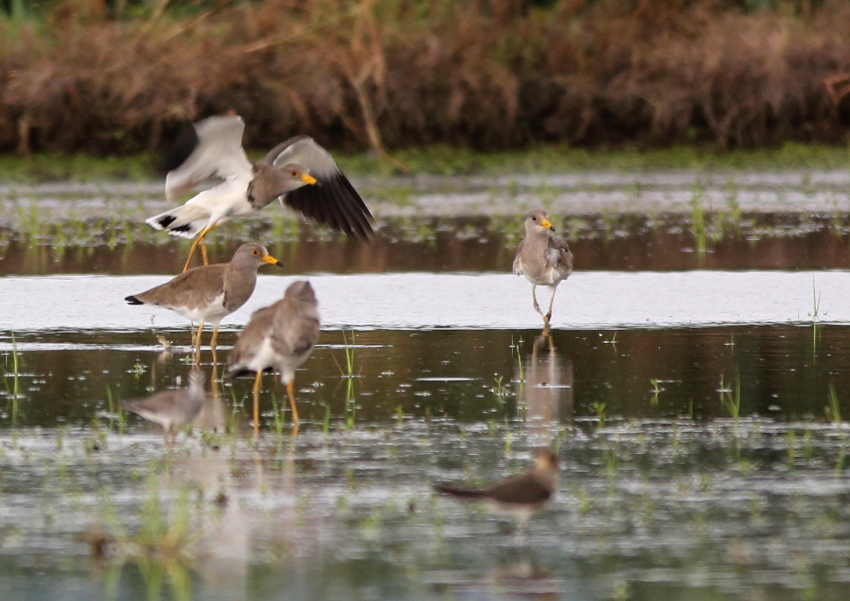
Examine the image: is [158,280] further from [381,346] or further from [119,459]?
[119,459]

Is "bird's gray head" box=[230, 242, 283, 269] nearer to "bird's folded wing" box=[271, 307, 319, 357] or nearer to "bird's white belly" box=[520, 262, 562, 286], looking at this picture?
"bird's folded wing" box=[271, 307, 319, 357]

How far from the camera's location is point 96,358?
926 centimetres

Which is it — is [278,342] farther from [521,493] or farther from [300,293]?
[521,493]

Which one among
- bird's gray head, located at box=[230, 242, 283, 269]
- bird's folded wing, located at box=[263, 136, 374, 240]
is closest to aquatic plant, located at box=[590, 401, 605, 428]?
bird's gray head, located at box=[230, 242, 283, 269]

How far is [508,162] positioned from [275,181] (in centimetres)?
1045

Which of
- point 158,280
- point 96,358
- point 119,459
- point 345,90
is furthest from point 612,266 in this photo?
point 345,90

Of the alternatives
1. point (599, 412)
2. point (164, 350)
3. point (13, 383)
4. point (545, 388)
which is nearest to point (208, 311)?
point (164, 350)

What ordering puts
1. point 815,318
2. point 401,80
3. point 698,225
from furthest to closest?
1. point 401,80
2. point 698,225
3. point 815,318

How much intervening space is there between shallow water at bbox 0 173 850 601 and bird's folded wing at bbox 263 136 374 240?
46cm

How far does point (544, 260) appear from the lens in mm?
10719

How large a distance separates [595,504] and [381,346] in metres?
3.77

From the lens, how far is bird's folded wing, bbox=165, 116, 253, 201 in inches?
443

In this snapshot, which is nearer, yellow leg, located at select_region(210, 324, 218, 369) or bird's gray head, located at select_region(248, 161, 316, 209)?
yellow leg, located at select_region(210, 324, 218, 369)

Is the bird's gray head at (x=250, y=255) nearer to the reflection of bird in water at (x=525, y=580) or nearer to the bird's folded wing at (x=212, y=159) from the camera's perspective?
the bird's folded wing at (x=212, y=159)
